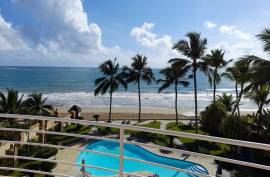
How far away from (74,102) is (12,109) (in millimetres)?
29856

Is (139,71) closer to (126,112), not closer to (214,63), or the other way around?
(214,63)


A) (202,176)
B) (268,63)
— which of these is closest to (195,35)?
(268,63)

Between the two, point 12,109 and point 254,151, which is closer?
point 254,151

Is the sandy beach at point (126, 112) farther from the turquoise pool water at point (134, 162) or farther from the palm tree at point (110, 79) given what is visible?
the turquoise pool water at point (134, 162)

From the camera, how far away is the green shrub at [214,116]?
2302 centimetres

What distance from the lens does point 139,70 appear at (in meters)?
33.2

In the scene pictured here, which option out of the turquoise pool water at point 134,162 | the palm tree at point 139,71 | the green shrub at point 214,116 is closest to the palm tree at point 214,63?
the green shrub at point 214,116

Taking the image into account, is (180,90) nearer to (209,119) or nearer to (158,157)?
(209,119)

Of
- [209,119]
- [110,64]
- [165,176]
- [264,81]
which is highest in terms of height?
[110,64]

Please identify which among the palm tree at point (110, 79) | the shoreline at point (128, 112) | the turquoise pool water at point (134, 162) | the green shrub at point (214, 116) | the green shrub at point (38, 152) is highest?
the palm tree at point (110, 79)

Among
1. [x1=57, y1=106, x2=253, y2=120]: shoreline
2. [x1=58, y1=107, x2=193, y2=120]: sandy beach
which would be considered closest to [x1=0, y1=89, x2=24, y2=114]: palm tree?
[x1=57, y1=106, x2=253, y2=120]: shoreline

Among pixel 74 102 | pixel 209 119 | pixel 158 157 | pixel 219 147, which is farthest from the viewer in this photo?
pixel 74 102

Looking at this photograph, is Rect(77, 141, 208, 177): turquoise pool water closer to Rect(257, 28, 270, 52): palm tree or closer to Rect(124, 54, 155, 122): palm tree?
Rect(257, 28, 270, 52): palm tree

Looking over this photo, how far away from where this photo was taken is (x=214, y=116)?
23219mm
